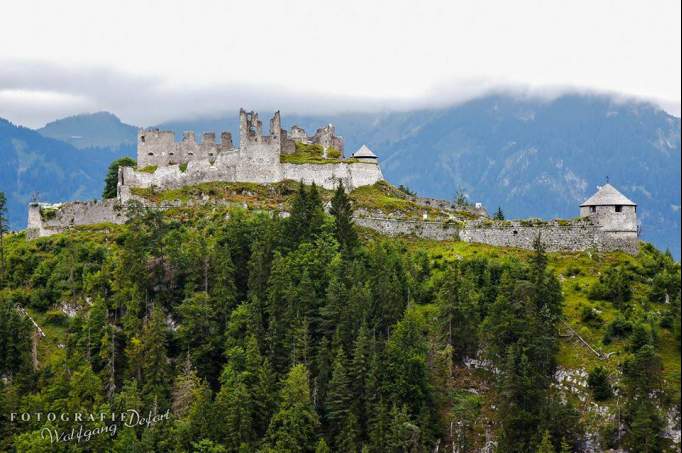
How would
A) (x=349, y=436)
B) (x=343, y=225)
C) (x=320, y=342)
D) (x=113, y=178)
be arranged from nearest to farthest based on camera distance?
(x=349, y=436)
(x=320, y=342)
(x=343, y=225)
(x=113, y=178)

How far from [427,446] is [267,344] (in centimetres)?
2091

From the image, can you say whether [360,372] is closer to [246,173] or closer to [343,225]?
[343,225]

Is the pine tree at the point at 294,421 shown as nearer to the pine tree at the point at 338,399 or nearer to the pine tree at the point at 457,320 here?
the pine tree at the point at 338,399

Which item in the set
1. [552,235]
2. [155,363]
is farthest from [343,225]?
[155,363]

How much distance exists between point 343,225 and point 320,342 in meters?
17.7

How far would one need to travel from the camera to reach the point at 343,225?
346ft

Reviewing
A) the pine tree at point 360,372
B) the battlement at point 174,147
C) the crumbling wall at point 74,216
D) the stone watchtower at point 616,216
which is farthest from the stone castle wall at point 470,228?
the pine tree at point 360,372

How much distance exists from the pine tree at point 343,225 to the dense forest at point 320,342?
0.73ft

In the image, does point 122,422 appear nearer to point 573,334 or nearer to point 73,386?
point 73,386

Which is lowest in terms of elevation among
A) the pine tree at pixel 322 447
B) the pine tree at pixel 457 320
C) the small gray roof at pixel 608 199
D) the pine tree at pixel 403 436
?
the pine tree at pixel 322 447

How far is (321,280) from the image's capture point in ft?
326

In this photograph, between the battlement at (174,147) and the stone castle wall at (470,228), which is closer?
the stone castle wall at (470,228)

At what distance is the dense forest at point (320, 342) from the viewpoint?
81312 mm

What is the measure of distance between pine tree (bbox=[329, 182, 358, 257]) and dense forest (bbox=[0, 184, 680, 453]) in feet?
0.73
